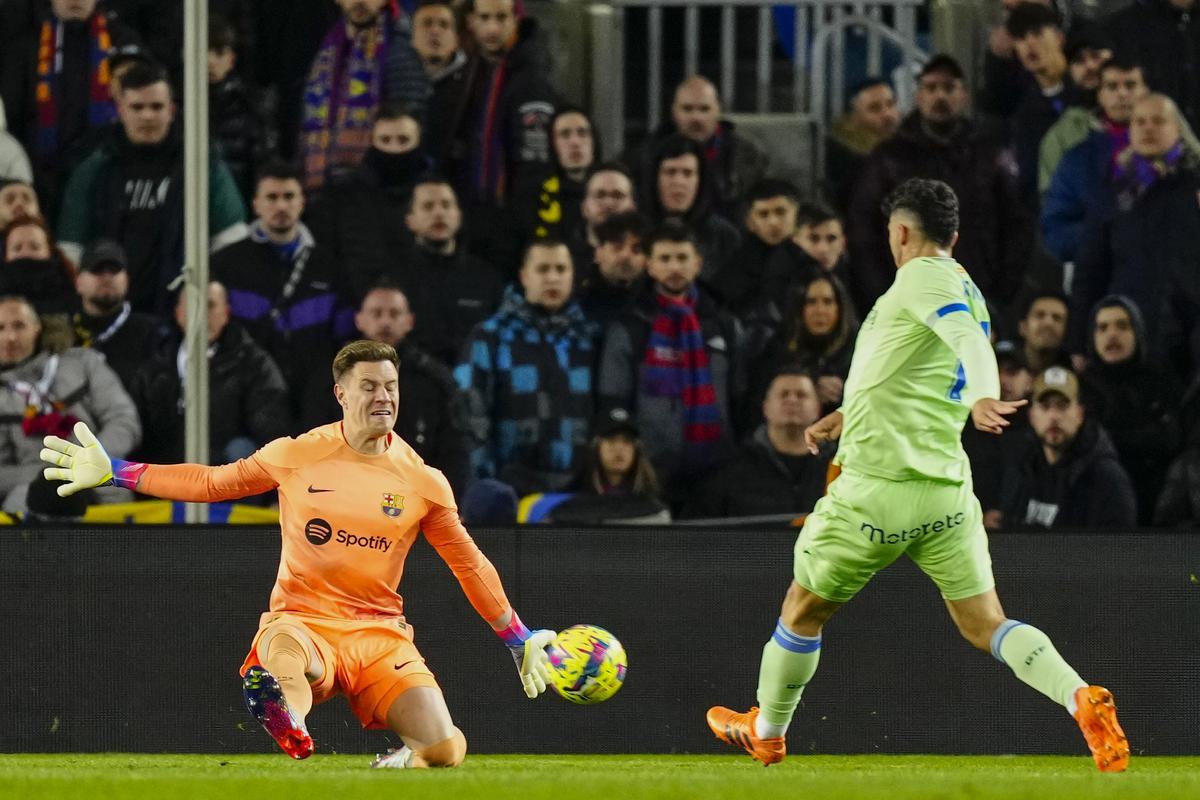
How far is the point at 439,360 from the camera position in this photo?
998 centimetres

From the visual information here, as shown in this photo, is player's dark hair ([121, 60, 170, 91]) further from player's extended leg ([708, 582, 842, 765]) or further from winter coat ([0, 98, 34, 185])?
player's extended leg ([708, 582, 842, 765])

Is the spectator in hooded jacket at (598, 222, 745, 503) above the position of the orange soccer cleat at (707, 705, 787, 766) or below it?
above

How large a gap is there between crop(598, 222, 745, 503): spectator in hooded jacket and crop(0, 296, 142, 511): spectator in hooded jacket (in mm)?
2290

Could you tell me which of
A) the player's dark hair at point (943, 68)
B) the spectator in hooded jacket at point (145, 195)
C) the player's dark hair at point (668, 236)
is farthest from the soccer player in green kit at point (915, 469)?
the spectator in hooded jacket at point (145, 195)

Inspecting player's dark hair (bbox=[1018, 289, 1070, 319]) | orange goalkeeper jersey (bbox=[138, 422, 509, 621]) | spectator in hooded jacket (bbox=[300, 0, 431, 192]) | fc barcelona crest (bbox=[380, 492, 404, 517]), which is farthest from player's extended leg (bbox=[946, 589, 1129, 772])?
spectator in hooded jacket (bbox=[300, 0, 431, 192])

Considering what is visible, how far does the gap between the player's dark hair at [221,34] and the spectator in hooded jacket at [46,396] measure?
1795 millimetres

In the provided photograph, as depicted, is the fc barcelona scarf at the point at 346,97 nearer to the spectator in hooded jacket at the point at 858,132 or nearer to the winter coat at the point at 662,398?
the winter coat at the point at 662,398

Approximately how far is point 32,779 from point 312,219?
5.50 meters

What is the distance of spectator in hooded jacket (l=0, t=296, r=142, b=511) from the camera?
966cm

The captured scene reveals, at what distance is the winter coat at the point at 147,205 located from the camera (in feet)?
34.1

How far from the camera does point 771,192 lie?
402 inches

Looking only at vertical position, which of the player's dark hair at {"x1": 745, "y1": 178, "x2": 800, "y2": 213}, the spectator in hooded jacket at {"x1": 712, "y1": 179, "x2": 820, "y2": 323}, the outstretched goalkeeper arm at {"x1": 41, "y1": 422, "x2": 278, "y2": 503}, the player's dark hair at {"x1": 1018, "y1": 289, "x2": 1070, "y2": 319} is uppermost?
the player's dark hair at {"x1": 745, "y1": 178, "x2": 800, "y2": 213}

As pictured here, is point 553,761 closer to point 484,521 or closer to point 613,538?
point 613,538

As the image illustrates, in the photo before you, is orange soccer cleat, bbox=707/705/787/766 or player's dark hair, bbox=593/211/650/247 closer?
orange soccer cleat, bbox=707/705/787/766
